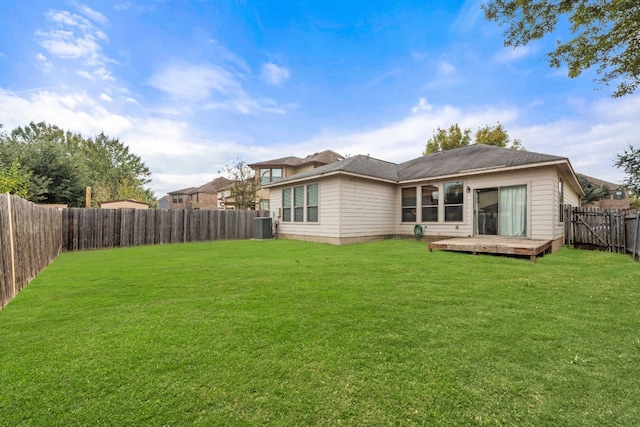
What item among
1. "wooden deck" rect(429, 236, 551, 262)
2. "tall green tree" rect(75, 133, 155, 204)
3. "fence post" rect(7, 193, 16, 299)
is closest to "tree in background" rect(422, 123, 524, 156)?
"wooden deck" rect(429, 236, 551, 262)

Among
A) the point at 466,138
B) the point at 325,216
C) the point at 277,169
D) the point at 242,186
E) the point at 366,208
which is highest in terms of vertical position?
the point at 466,138

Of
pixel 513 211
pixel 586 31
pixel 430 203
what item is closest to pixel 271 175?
pixel 430 203

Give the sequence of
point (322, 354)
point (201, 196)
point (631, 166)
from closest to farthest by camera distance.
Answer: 1. point (322, 354)
2. point (631, 166)
3. point (201, 196)

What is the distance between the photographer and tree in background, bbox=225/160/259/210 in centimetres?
2350

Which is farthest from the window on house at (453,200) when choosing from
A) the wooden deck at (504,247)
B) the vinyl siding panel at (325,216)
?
the vinyl siding panel at (325,216)

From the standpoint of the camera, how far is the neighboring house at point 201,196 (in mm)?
37562

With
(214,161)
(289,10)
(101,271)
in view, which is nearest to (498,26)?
(289,10)

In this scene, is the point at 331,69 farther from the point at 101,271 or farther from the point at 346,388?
the point at 346,388

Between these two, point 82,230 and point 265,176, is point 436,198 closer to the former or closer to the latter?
point 82,230

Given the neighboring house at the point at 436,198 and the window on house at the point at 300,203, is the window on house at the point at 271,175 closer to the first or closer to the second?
the neighboring house at the point at 436,198

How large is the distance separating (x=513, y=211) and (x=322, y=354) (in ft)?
30.0

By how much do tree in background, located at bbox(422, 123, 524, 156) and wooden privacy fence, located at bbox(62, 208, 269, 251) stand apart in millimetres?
19919

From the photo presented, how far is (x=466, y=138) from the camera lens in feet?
84.0

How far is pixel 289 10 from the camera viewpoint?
34.5 ft
